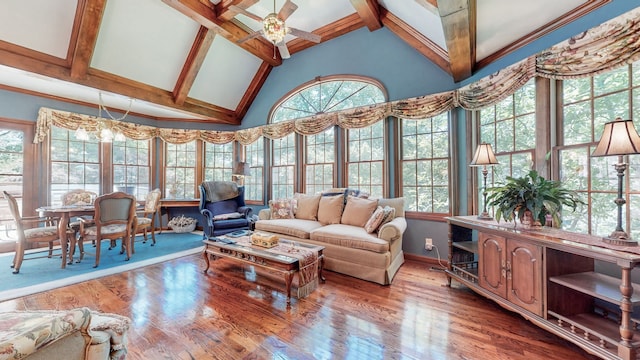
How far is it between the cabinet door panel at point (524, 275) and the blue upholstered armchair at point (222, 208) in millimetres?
3755

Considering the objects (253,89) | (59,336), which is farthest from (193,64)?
(59,336)

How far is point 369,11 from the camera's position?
12.2 ft

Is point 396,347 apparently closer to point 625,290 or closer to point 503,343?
point 503,343

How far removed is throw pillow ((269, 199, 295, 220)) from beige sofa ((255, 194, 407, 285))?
0.07 feet

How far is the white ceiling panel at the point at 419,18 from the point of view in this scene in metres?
3.02

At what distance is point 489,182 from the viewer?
3.18m

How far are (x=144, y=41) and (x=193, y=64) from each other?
76 cm

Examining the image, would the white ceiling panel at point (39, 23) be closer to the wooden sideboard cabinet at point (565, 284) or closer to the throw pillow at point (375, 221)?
the throw pillow at point (375, 221)

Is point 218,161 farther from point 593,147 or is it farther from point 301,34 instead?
point 593,147

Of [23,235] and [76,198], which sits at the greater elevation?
[76,198]

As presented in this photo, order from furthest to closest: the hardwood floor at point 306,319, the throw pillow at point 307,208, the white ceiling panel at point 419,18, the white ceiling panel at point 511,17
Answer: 1. the throw pillow at point 307,208
2. the white ceiling panel at point 419,18
3. the white ceiling panel at point 511,17
4. the hardwood floor at point 306,319

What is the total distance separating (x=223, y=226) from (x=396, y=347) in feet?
10.8

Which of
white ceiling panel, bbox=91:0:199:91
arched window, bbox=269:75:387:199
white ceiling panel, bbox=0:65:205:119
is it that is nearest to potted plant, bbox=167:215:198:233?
arched window, bbox=269:75:387:199

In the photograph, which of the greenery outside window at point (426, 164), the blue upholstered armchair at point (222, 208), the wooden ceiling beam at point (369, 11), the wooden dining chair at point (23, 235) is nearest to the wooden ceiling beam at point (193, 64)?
the blue upholstered armchair at point (222, 208)
